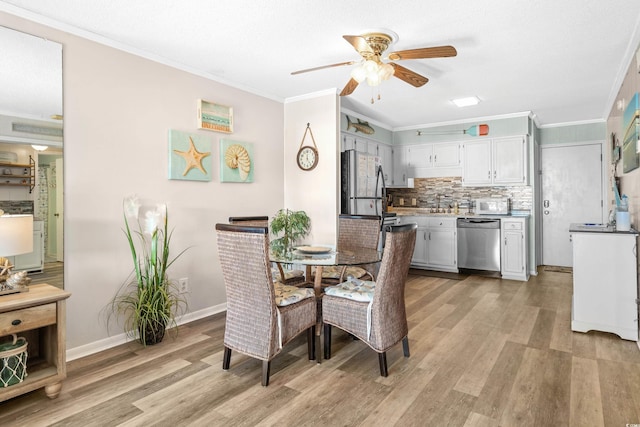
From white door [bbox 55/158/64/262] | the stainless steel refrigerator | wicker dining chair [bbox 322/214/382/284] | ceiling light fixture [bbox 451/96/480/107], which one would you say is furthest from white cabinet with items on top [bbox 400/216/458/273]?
white door [bbox 55/158/64/262]

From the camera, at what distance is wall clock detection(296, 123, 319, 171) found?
4348 mm

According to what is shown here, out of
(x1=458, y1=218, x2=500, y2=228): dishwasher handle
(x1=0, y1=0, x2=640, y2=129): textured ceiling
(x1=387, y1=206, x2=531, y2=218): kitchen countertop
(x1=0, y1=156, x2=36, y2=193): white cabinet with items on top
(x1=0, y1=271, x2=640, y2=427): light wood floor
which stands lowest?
(x1=0, y1=271, x2=640, y2=427): light wood floor

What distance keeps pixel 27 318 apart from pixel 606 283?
A: 410cm

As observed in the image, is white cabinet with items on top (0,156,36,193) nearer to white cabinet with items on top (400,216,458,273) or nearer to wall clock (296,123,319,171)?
wall clock (296,123,319,171)

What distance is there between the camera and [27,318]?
2.04 m

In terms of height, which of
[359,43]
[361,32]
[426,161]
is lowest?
[426,161]

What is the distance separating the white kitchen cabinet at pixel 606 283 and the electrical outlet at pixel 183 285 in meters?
3.42

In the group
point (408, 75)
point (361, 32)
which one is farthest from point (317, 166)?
point (361, 32)

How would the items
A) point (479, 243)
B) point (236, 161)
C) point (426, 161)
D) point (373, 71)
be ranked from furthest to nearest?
point (426, 161) → point (479, 243) → point (236, 161) → point (373, 71)

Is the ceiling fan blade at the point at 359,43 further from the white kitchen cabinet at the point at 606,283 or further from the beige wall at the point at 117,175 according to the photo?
the white kitchen cabinet at the point at 606,283

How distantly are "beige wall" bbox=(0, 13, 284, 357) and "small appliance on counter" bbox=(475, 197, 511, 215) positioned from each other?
389cm

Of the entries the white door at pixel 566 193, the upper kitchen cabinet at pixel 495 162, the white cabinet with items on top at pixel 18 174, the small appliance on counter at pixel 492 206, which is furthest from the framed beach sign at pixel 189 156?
the white door at pixel 566 193

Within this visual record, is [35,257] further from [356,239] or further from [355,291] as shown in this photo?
[356,239]

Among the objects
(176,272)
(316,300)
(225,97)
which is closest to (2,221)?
(176,272)
